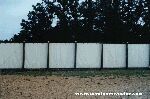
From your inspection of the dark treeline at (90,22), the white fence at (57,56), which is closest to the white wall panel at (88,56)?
the white fence at (57,56)

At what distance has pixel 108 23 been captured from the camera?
5372 centimetres

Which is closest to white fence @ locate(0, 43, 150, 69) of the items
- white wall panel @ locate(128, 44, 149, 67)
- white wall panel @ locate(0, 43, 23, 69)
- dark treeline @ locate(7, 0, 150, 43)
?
white wall panel @ locate(0, 43, 23, 69)

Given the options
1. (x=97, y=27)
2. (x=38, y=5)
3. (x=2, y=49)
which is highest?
(x=38, y=5)

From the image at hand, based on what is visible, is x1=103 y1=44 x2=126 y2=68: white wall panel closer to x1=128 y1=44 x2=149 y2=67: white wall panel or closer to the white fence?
the white fence

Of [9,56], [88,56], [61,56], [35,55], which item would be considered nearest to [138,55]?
[88,56]

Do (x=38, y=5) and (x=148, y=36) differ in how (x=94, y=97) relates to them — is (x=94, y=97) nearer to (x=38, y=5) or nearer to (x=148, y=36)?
(x=148, y=36)

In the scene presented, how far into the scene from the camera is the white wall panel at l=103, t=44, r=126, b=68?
3089cm

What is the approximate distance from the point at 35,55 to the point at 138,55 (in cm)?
829

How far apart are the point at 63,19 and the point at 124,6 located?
922 cm

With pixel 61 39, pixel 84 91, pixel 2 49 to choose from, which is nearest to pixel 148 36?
pixel 61 39

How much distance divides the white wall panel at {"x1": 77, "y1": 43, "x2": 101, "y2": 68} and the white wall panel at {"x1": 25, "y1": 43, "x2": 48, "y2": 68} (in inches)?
106

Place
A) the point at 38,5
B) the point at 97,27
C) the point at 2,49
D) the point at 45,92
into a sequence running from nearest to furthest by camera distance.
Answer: the point at 45,92
the point at 2,49
the point at 97,27
the point at 38,5

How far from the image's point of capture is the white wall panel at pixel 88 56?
3056 centimetres

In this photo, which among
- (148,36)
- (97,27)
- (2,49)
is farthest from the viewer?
(97,27)
